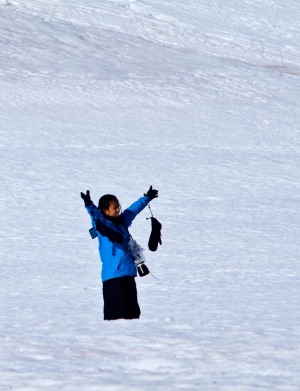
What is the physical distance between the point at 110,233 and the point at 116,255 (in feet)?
0.78

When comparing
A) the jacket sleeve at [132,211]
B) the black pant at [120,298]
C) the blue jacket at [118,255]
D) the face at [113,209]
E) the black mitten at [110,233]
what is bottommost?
the black pant at [120,298]

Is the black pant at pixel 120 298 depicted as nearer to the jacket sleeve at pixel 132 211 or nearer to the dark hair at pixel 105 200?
the jacket sleeve at pixel 132 211

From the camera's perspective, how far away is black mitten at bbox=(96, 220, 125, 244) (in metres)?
6.14

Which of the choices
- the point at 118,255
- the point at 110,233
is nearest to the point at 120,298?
the point at 118,255

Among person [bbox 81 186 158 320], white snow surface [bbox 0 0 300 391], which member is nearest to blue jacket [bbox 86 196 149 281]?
person [bbox 81 186 158 320]

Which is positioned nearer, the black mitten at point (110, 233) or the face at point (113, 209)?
the black mitten at point (110, 233)

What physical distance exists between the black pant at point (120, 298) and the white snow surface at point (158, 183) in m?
0.17

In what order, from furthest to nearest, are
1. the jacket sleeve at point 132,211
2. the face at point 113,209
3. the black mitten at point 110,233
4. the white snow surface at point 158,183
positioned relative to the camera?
the jacket sleeve at point 132,211
the face at point 113,209
the black mitten at point 110,233
the white snow surface at point 158,183

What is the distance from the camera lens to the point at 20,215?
12.0m

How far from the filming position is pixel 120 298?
6414mm

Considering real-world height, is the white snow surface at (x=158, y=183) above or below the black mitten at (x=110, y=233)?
below

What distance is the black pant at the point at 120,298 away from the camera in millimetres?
6402

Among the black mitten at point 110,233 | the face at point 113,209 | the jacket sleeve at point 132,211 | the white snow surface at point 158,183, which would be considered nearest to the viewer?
the white snow surface at point 158,183

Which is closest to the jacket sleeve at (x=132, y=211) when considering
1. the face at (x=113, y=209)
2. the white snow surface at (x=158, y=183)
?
the face at (x=113, y=209)
